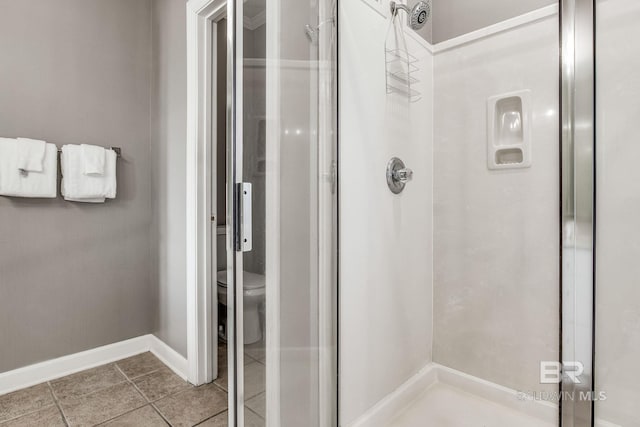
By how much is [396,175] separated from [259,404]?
1065mm

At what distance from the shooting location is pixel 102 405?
1.62 metres

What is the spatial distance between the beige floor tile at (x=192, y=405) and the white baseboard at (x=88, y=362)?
18cm

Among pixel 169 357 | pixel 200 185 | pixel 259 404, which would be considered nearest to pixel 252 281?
pixel 259 404

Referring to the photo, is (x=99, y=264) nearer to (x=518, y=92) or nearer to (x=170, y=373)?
(x=170, y=373)

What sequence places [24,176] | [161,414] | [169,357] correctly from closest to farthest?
[161,414], [24,176], [169,357]

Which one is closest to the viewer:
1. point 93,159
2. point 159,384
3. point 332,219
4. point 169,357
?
point 332,219

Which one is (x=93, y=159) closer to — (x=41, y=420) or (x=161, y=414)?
(x=41, y=420)

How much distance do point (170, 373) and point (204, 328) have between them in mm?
430

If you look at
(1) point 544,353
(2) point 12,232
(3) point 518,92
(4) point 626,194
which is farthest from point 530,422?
(2) point 12,232

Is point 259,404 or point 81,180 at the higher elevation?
point 81,180

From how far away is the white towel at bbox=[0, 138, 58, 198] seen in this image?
65.3 inches

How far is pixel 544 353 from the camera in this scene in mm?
1457

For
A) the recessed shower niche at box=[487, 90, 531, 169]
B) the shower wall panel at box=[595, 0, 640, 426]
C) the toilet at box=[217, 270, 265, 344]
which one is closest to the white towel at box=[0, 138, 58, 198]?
the toilet at box=[217, 270, 265, 344]
